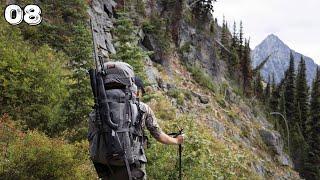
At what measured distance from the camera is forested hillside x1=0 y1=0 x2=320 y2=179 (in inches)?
352

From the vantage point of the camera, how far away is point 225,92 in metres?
47.9

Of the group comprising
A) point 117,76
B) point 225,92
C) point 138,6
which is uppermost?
point 138,6

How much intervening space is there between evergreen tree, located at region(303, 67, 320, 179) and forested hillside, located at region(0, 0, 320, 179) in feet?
38.2

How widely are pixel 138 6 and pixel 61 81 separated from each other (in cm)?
2364

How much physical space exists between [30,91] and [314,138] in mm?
63236

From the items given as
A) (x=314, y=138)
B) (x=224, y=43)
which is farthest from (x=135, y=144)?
(x=314, y=138)

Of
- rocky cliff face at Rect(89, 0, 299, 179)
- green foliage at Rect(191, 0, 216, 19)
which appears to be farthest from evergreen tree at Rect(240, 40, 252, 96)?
green foliage at Rect(191, 0, 216, 19)

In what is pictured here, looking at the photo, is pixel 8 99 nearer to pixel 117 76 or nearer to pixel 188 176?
pixel 188 176

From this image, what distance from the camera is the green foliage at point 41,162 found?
301 inches

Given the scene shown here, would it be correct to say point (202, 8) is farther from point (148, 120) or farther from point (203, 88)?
point (148, 120)

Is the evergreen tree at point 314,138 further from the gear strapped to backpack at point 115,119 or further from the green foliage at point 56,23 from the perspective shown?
the gear strapped to backpack at point 115,119

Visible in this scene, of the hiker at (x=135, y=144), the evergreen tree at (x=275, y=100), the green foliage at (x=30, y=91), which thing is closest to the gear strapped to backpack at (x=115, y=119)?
the hiker at (x=135, y=144)

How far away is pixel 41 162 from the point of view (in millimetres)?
7777

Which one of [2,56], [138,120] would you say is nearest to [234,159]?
[2,56]
